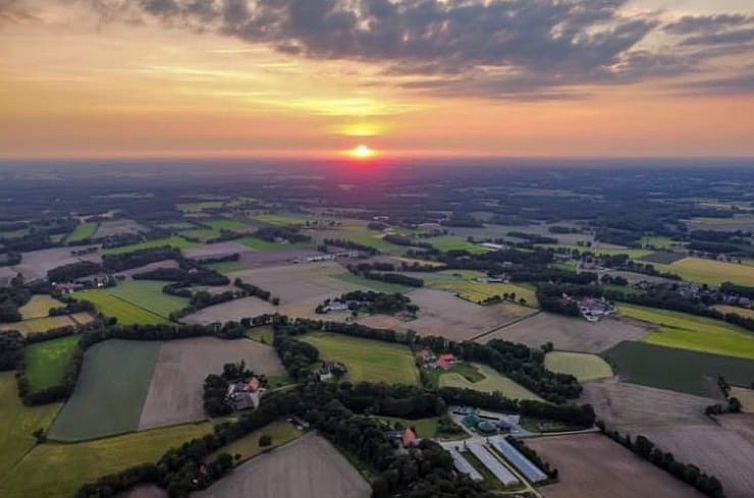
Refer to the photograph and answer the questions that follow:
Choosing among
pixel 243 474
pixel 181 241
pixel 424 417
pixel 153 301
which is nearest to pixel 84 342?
pixel 153 301

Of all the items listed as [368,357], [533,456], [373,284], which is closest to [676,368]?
[533,456]

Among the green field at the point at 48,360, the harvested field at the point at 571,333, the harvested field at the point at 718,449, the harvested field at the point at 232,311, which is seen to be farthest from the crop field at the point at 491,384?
the green field at the point at 48,360

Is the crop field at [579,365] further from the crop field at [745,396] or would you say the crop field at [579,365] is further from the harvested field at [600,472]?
the harvested field at [600,472]

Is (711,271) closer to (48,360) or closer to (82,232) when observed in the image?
(48,360)

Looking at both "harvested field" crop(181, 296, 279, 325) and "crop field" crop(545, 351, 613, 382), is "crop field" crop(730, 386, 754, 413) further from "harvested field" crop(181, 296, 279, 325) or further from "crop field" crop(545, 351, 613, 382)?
"harvested field" crop(181, 296, 279, 325)

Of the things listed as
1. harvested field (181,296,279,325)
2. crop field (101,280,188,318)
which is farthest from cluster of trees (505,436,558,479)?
crop field (101,280,188,318)
